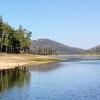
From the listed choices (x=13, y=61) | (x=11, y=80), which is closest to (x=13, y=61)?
(x=13, y=61)

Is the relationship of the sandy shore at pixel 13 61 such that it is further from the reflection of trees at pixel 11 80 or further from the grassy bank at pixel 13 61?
the reflection of trees at pixel 11 80

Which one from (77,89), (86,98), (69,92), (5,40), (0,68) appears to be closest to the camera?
(86,98)

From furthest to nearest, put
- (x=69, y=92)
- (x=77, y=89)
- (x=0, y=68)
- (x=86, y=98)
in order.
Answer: (x=0, y=68), (x=77, y=89), (x=69, y=92), (x=86, y=98)

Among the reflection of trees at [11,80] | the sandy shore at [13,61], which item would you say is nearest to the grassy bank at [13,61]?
the sandy shore at [13,61]

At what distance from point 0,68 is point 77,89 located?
4955 cm

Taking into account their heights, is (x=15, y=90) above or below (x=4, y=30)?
below

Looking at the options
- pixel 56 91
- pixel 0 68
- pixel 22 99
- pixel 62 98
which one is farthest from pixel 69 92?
pixel 0 68

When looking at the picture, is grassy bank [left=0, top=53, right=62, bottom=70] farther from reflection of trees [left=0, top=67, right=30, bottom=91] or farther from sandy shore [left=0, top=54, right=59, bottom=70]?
reflection of trees [left=0, top=67, right=30, bottom=91]

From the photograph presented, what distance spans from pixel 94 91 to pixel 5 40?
449 feet

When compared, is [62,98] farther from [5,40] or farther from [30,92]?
[5,40]

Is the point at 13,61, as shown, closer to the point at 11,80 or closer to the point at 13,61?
the point at 13,61

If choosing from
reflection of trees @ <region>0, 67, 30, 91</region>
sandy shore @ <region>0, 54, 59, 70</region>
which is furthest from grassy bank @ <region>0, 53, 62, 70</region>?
reflection of trees @ <region>0, 67, 30, 91</region>

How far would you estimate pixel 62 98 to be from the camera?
45.8 meters

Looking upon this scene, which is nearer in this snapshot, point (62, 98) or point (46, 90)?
point (62, 98)
